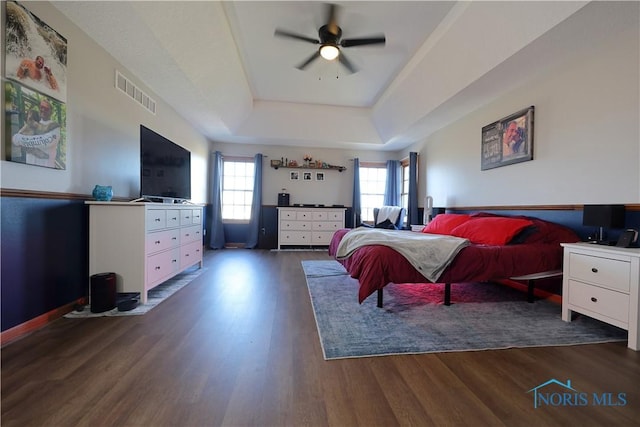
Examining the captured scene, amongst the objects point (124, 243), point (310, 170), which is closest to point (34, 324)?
point (124, 243)

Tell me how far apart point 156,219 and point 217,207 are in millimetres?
3273

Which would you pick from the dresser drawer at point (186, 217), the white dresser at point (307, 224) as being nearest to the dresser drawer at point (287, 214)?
the white dresser at point (307, 224)

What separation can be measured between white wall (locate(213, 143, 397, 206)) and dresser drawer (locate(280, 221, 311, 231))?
70 centimetres

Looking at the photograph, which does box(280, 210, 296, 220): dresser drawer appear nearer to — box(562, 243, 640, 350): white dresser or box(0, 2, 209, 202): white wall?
box(0, 2, 209, 202): white wall

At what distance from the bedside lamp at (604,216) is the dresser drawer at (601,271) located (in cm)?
24

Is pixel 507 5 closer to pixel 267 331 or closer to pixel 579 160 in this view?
pixel 579 160

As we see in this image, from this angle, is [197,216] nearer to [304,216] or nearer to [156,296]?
[156,296]

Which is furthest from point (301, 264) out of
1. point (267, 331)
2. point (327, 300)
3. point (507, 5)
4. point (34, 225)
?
point (507, 5)

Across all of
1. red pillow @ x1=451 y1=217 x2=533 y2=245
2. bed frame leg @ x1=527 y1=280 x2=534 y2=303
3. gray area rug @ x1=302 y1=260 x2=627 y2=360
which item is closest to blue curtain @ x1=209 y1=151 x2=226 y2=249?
gray area rug @ x1=302 y1=260 x2=627 y2=360

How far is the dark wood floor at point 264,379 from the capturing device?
3.62 feet

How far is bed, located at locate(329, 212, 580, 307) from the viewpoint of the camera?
2207 millimetres

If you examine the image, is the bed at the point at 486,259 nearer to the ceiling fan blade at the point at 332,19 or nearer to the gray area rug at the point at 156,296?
the gray area rug at the point at 156,296

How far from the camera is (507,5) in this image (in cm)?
210

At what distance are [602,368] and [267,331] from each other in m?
2.07
